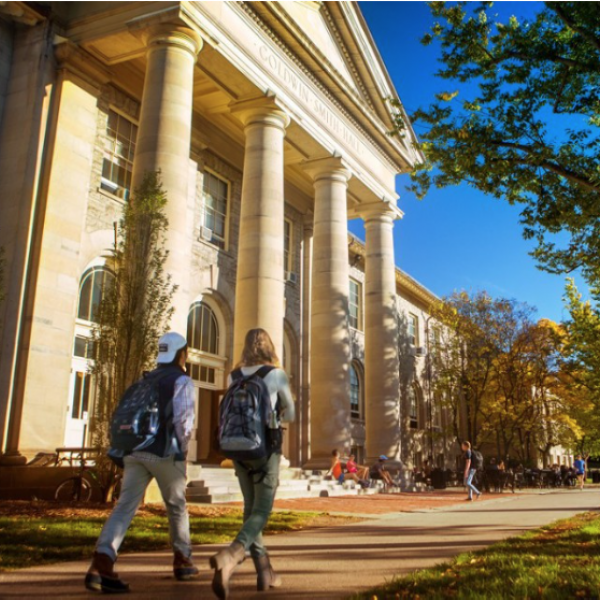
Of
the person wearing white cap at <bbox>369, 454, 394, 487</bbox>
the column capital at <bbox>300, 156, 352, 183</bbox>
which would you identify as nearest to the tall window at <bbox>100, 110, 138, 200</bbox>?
the column capital at <bbox>300, 156, 352, 183</bbox>

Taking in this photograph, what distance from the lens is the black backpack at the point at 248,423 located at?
4582 mm

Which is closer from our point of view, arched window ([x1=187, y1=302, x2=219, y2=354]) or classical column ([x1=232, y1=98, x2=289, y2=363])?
classical column ([x1=232, y1=98, x2=289, y2=363])

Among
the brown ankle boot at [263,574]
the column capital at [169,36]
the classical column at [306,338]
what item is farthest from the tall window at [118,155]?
the brown ankle boot at [263,574]

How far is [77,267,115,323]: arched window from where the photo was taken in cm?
1775

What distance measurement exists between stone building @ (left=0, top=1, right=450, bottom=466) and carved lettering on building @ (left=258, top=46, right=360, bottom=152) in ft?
0.24

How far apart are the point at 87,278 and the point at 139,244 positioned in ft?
21.8

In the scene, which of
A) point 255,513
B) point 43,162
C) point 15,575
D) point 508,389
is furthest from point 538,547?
point 508,389

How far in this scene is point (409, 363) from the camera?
38.8 meters

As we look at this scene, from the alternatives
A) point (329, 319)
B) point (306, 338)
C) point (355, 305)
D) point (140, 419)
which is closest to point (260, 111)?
point (329, 319)

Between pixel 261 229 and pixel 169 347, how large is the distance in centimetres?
1358

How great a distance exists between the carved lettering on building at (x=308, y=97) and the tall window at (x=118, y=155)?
184 inches

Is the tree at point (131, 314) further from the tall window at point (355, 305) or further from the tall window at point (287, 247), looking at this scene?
the tall window at point (355, 305)

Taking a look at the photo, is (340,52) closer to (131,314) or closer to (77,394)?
(77,394)

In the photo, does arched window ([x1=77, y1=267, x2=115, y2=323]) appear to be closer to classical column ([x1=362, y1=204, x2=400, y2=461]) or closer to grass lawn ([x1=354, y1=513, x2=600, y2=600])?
classical column ([x1=362, y1=204, x2=400, y2=461])
